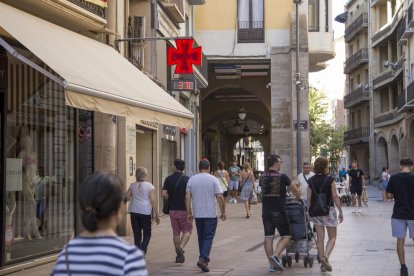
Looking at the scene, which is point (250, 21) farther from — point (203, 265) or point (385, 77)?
point (385, 77)

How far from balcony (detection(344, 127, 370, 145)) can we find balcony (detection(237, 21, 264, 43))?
38.3m

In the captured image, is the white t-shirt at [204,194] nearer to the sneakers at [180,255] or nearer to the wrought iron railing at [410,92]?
the sneakers at [180,255]

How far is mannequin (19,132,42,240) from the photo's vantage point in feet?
37.7

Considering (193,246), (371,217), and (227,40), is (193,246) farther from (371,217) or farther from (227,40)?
(227,40)

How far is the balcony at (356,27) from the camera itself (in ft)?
220

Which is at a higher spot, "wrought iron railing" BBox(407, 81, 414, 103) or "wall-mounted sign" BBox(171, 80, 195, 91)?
"wrought iron railing" BBox(407, 81, 414, 103)

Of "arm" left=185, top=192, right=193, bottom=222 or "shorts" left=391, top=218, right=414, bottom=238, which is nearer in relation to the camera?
→ "shorts" left=391, top=218, right=414, bottom=238

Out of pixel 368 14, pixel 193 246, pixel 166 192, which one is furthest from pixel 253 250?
pixel 368 14

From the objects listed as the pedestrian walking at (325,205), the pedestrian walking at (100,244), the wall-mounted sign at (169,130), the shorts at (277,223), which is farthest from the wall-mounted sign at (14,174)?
the wall-mounted sign at (169,130)

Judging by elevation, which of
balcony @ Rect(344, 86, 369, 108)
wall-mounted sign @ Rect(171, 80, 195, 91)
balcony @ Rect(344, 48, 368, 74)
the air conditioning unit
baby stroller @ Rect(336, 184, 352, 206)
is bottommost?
baby stroller @ Rect(336, 184, 352, 206)

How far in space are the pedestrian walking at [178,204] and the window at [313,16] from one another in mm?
22111

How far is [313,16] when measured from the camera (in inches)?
1293

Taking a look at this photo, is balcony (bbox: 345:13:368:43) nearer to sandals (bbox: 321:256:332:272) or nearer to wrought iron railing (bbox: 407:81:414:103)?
wrought iron railing (bbox: 407:81:414:103)

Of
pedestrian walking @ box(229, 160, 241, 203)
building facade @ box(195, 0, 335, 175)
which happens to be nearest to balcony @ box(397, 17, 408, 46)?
building facade @ box(195, 0, 335, 175)
